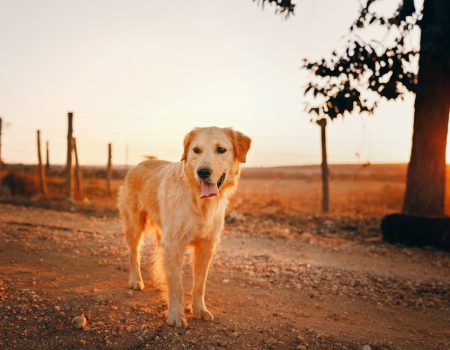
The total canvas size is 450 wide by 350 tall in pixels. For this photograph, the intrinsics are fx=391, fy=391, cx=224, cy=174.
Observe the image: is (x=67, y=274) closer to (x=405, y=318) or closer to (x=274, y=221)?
(x=405, y=318)

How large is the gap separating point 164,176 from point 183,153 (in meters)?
0.66

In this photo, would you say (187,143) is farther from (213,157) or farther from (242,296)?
(242,296)

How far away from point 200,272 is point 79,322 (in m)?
1.30

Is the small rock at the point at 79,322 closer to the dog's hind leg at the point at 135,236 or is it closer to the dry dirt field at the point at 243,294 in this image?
the dry dirt field at the point at 243,294

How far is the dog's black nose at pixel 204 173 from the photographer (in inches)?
141

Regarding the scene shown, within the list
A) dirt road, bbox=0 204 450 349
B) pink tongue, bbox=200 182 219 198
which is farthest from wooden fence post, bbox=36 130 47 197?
pink tongue, bbox=200 182 219 198

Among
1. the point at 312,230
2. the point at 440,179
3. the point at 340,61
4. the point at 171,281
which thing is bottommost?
the point at 312,230

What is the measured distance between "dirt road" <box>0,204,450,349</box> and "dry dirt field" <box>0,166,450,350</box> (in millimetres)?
15

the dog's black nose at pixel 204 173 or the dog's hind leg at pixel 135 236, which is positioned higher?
the dog's black nose at pixel 204 173

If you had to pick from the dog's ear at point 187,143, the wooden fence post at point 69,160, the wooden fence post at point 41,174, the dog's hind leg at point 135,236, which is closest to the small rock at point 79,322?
the dog's hind leg at point 135,236

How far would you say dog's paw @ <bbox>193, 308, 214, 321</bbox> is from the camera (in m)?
4.04

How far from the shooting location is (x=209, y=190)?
12.2 feet

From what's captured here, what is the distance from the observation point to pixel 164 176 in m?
4.62

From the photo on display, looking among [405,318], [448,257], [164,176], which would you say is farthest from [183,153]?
[448,257]
